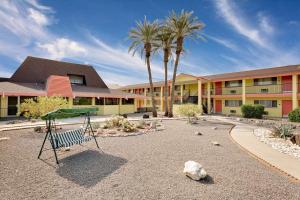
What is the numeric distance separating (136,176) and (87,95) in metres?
21.5

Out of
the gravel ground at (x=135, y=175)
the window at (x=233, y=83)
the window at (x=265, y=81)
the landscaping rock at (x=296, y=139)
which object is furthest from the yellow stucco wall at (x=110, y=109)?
the landscaping rock at (x=296, y=139)

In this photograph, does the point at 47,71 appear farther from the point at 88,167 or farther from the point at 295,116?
the point at 295,116

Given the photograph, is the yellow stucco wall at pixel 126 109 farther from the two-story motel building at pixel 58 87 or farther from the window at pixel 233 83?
the window at pixel 233 83

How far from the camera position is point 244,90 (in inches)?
1116

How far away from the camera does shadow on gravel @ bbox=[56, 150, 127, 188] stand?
516 centimetres

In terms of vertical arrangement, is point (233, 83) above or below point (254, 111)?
above

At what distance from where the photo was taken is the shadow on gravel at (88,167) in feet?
16.9

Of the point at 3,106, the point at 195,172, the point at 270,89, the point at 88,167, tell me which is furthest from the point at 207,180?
the point at 270,89

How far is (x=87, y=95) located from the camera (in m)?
25.1

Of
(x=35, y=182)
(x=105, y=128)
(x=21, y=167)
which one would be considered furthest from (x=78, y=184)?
(x=105, y=128)

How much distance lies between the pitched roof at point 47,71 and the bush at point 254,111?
23842mm

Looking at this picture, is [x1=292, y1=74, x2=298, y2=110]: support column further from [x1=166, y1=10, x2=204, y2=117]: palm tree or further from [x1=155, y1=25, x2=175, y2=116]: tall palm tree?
[x1=155, y1=25, x2=175, y2=116]: tall palm tree

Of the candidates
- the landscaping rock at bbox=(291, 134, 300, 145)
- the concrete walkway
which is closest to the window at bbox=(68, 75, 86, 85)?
the concrete walkway

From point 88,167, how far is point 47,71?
1084 inches
